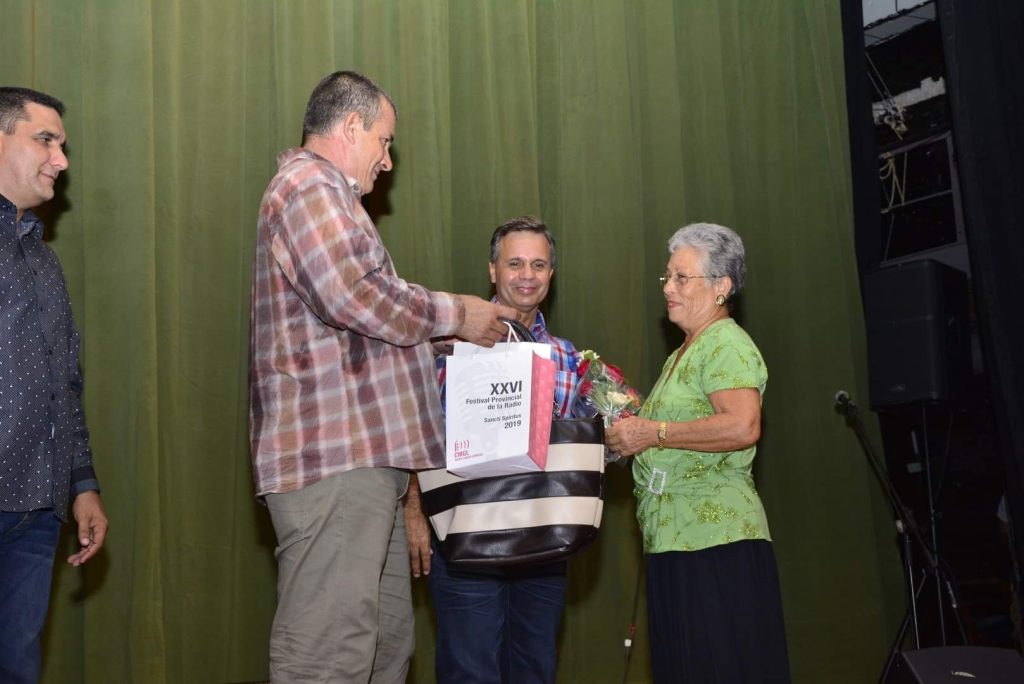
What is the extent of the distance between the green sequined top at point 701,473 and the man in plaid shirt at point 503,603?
10.6 inches

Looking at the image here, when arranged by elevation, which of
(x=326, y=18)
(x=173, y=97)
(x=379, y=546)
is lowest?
(x=379, y=546)

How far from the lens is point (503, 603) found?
98.2 inches

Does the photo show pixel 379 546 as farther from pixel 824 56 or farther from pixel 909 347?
pixel 824 56

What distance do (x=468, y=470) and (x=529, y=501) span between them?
0.52 feet

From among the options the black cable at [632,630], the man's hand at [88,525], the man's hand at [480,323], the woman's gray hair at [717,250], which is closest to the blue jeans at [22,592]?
the man's hand at [88,525]

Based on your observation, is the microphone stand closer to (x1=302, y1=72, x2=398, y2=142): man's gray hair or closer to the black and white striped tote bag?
the black and white striped tote bag

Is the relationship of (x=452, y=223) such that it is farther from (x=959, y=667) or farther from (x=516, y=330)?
(x=959, y=667)

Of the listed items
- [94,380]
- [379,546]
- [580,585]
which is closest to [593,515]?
[379,546]

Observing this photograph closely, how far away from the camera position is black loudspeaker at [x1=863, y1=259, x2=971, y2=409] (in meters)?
3.51

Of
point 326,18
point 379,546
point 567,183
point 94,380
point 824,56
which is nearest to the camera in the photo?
point 379,546

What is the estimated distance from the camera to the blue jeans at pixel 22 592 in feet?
7.30

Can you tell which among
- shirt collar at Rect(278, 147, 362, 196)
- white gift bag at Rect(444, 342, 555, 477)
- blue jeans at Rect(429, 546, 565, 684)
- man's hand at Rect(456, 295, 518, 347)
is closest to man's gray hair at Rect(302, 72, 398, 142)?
shirt collar at Rect(278, 147, 362, 196)

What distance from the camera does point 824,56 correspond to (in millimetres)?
4168

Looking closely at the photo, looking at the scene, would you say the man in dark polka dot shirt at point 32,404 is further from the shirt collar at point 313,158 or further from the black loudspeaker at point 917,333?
the black loudspeaker at point 917,333
